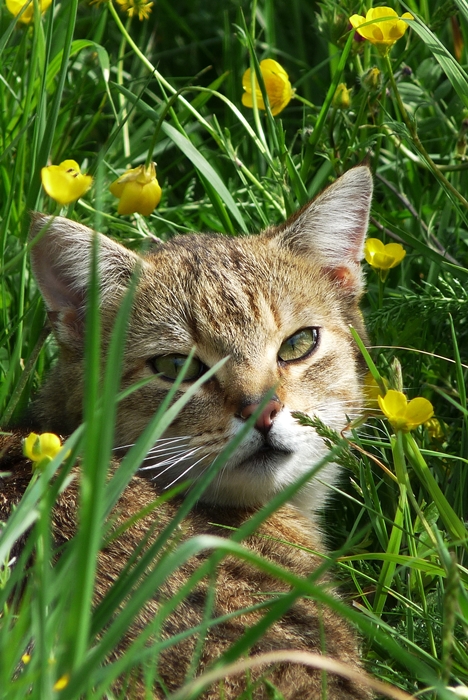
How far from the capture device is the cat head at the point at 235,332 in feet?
8.08

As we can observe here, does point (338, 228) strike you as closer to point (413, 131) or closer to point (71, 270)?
point (413, 131)

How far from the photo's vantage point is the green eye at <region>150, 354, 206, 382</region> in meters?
2.63

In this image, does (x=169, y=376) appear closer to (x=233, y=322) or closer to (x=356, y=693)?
(x=233, y=322)

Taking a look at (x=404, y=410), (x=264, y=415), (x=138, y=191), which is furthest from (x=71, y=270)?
(x=404, y=410)

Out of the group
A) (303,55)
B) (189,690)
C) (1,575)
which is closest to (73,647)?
(189,690)

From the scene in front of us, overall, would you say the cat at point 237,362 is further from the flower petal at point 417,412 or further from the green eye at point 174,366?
the flower petal at point 417,412

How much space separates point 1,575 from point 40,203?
5.61 feet

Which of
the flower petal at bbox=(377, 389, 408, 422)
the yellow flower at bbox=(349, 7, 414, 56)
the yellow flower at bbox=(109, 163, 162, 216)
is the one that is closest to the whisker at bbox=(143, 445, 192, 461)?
the flower petal at bbox=(377, 389, 408, 422)

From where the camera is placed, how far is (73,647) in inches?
51.0

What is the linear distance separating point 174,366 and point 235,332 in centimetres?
23

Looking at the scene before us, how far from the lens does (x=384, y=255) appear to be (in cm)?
282

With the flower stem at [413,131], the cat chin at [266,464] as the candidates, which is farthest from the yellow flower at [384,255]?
the cat chin at [266,464]

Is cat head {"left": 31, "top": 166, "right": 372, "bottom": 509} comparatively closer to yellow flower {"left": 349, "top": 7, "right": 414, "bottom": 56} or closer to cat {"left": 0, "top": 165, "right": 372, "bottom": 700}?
A: cat {"left": 0, "top": 165, "right": 372, "bottom": 700}

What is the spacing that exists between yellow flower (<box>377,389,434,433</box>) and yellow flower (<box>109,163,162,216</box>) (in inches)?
44.6
